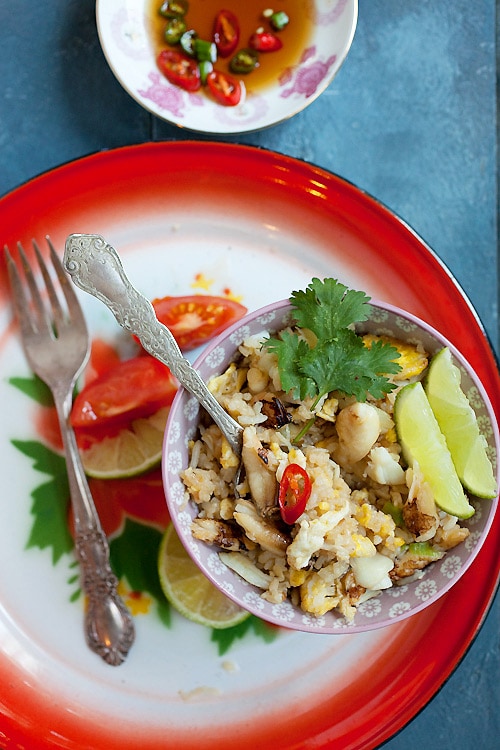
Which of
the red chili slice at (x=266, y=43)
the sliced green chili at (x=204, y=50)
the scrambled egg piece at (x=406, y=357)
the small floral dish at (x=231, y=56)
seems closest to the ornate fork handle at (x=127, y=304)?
the scrambled egg piece at (x=406, y=357)

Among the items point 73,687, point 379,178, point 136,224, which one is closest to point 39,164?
point 136,224

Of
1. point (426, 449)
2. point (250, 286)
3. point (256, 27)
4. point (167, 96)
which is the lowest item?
point (426, 449)

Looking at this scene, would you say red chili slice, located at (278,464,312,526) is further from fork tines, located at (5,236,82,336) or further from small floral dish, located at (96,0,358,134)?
small floral dish, located at (96,0,358,134)

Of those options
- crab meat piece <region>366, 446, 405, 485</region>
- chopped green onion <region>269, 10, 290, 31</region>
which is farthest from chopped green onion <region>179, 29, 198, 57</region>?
crab meat piece <region>366, 446, 405, 485</region>

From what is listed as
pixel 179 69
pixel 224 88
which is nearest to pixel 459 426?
pixel 224 88

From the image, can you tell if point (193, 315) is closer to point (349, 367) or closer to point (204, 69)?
point (349, 367)

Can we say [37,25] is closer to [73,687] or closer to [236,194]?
[236,194]

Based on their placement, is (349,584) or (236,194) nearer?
(349,584)
